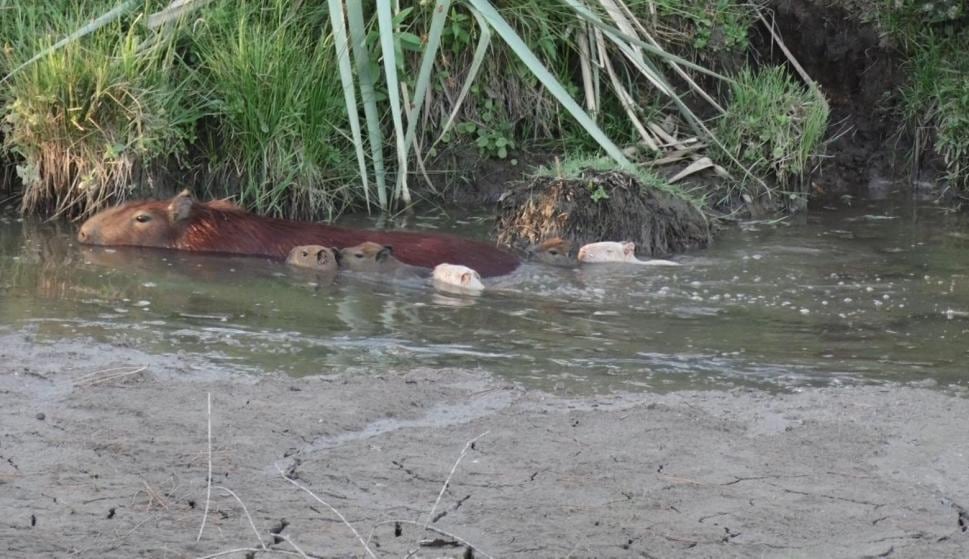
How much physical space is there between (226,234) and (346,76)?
4.02 ft

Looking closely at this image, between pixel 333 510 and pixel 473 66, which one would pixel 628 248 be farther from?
pixel 333 510

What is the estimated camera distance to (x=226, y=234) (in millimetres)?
8352

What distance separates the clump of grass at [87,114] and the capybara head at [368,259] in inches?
63.3

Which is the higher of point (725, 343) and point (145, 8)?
point (145, 8)

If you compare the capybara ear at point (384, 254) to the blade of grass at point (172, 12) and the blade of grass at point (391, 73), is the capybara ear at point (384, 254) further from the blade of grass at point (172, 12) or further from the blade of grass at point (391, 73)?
the blade of grass at point (172, 12)

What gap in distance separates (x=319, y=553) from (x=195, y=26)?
6.26 m

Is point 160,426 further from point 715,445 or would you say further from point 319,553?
point 715,445

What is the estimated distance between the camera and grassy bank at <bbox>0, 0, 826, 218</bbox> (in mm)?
8734

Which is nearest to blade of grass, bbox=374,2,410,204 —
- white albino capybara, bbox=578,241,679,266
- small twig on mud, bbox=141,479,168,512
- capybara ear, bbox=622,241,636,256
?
white albino capybara, bbox=578,241,679,266

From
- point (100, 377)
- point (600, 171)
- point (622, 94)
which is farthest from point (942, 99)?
point (100, 377)

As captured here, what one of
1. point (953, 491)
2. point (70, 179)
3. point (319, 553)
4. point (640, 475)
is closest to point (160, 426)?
point (319, 553)

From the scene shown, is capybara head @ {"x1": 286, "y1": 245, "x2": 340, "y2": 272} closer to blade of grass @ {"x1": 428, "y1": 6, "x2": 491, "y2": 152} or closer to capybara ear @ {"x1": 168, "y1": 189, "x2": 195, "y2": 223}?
capybara ear @ {"x1": 168, "y1": 189, "x2": 195, "y2": 223}

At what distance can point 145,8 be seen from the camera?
360 inches

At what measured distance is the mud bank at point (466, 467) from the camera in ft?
12.3
